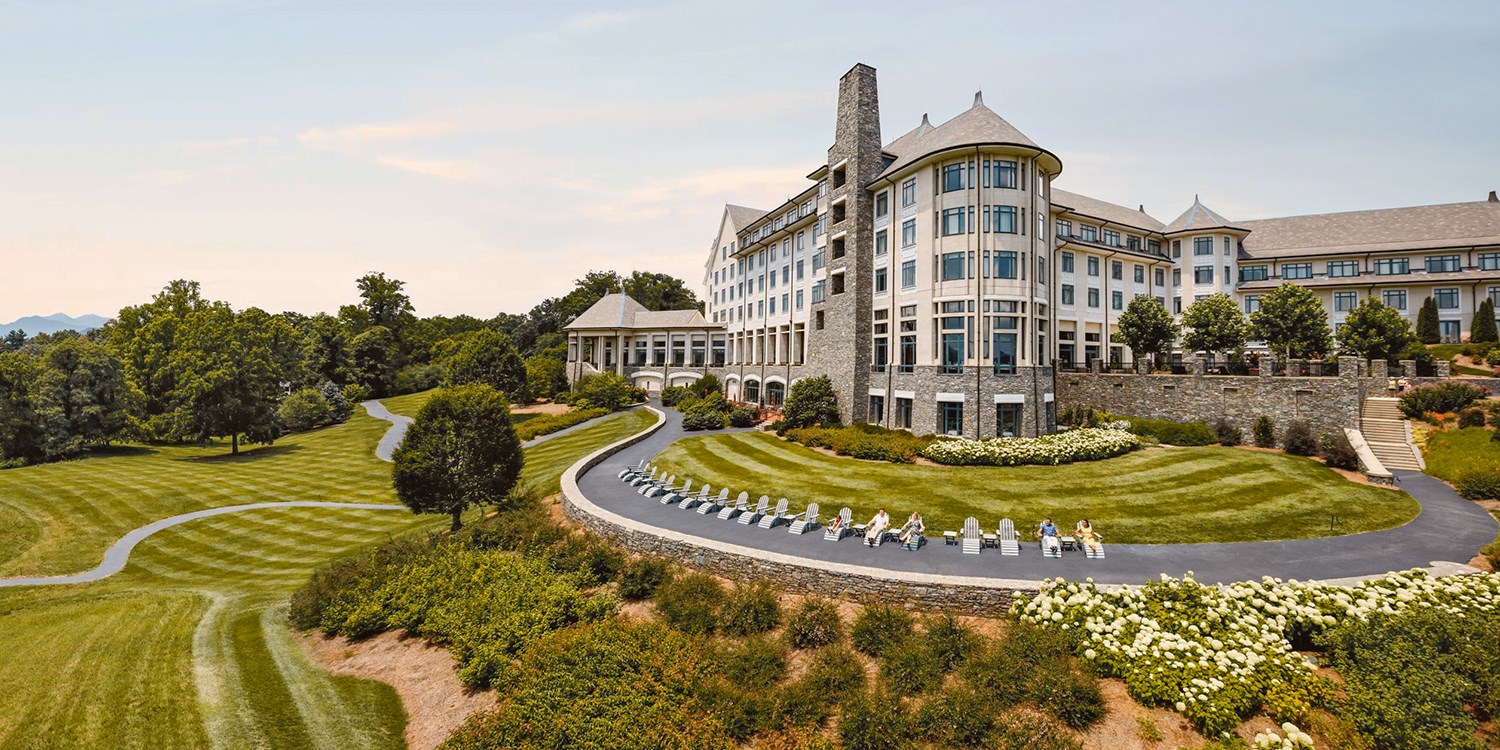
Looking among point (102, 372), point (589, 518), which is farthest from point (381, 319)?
point (589, 518)

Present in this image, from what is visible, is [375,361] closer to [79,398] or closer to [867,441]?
[79,398]

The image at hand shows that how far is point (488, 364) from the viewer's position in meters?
61.2

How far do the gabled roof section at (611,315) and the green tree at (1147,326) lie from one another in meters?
50.6

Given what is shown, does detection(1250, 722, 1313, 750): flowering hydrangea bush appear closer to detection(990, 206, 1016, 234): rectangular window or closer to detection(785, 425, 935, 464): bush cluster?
detection(785, 425, 935, 464): bush cluster

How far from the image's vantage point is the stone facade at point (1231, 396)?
29.3 meters

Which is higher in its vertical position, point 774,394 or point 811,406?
point 774,394

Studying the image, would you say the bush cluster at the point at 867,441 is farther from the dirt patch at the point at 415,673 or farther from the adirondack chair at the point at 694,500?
the dirt patch at the point at 415,673

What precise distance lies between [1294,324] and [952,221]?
24218mm

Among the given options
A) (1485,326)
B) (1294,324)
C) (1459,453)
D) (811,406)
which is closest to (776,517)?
(811,406)

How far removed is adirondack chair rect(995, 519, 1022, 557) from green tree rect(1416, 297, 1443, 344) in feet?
174

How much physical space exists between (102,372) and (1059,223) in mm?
82493

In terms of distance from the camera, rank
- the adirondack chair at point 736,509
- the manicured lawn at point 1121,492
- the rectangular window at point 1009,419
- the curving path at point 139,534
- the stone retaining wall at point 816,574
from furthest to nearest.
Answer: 1. the rectangular window at point 1009,419
2. the curving path at point 139,534
3. the adirondack chair at point 736,509
4. the manicured lawn at point 1121,492
5. the stone retaining wall at point 816,574

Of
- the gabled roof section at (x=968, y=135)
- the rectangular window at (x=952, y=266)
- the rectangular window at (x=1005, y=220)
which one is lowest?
the rectangular window at (x=952, y=266)

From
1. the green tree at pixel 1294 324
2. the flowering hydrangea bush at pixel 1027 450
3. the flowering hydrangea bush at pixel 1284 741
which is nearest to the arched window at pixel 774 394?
the flowering hydrangea bush at pixel 1027 450
